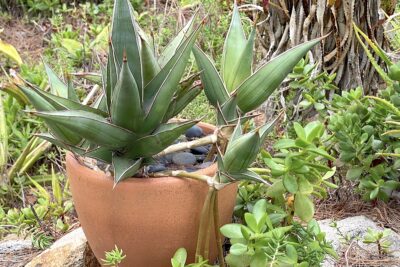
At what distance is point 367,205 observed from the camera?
2549 millimetres

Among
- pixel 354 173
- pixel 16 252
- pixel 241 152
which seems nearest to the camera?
pixel 241 152

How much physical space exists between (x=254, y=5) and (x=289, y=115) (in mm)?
564

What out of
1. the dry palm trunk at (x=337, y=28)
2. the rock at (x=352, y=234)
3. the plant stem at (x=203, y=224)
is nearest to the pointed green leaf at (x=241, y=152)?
the plant stem at (x=203, y=224)

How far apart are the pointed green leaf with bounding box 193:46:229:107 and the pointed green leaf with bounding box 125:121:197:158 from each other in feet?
0.57

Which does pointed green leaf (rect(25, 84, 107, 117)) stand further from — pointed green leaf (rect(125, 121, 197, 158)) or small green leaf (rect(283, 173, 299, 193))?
small green leaf (rect(283, 173, 299, 193))

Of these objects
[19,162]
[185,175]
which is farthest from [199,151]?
[19,162]

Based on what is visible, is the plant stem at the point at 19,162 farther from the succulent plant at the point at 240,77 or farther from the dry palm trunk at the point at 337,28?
the succulent plant at the point at 240,77

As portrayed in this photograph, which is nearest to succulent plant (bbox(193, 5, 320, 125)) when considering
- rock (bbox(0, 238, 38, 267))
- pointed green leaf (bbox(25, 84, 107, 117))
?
pointed green leaf (bbox(25, 84, 107, 117))

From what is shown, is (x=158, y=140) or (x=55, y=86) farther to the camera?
(x=55, y=86)

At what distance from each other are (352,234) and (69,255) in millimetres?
1036

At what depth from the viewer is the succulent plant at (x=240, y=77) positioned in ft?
6.37

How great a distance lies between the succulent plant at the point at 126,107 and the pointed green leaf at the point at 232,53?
0.19m

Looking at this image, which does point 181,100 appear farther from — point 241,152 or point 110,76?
point 241,152

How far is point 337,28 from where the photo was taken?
3.00 meters
